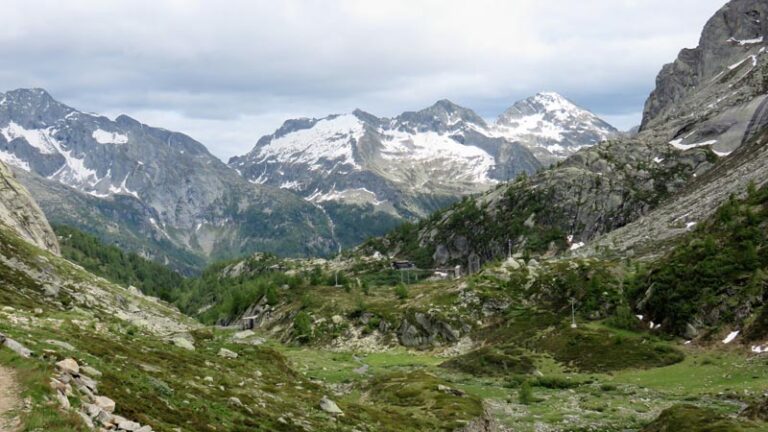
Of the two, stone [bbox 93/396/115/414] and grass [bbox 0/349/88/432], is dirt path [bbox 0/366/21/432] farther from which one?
stone [bbox 93/396/115/414]

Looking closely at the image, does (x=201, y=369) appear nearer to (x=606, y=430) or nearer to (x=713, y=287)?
(x=606, y=430)

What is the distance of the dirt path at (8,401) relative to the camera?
23.1 meters

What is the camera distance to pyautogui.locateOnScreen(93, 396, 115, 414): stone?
2760cm

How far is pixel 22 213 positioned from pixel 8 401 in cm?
16220

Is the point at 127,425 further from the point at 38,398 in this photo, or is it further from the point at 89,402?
the point at 38,398

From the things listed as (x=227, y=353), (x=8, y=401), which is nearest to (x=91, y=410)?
(x=8, y=401)

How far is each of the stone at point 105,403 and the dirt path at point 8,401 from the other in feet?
10.6

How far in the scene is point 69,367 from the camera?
31172 mm

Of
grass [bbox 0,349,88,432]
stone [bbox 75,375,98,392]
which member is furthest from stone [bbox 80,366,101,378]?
grass [bbox 0,349,88,432]

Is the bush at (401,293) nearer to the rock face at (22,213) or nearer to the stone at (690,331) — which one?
the stone at (690,331)

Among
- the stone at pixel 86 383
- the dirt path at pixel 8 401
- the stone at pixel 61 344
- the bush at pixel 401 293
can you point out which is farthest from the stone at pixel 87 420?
the bush at pixel 401 293

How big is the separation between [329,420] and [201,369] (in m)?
11.2

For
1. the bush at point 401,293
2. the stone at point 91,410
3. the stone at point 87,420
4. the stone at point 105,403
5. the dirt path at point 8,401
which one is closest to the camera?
the dirt path at point 8,401

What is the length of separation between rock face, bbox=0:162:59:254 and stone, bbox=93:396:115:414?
142 m
